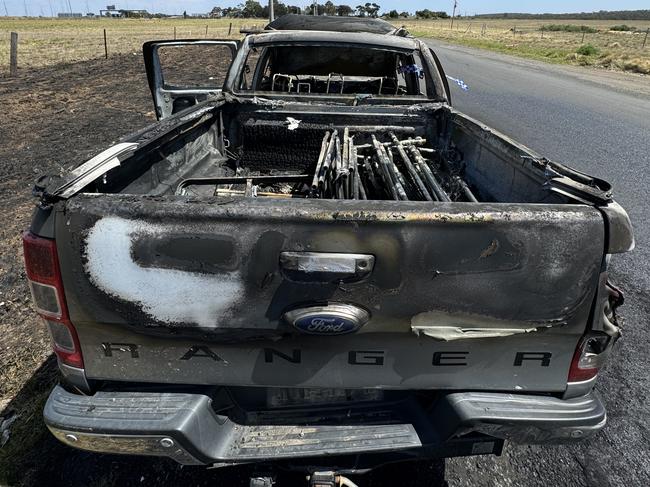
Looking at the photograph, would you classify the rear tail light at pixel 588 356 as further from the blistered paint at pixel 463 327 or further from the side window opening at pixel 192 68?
the side window opening at pixel 192 68

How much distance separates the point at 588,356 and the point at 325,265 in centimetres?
108

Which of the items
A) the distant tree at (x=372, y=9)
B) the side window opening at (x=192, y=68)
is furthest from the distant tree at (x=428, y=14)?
the side window opening at (x=192, y=68)

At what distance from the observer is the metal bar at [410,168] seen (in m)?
2.94

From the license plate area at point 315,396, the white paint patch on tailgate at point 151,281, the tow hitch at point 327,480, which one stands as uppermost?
the white paint patch on tailgate at point 151,281

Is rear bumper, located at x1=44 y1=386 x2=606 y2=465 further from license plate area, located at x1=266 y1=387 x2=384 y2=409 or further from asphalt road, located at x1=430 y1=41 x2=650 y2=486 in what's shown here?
asphalt road, located at x1=430 y1=41 x2=650 y2=486

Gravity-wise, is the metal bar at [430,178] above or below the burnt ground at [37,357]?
above

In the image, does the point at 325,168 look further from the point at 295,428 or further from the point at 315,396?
the point at 295,428

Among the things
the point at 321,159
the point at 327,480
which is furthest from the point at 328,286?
the point at 321,159

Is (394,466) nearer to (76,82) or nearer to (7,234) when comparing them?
(7,234)

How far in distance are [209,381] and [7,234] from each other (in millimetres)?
4084

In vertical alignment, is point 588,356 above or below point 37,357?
above

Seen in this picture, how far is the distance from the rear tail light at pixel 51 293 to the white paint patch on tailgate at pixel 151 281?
0.14 meters

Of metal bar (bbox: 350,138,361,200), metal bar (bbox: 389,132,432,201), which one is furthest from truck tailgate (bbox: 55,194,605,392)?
metal bar (bbox: 350,138,361,200)

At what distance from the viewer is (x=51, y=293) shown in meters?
1.82
